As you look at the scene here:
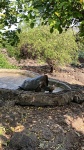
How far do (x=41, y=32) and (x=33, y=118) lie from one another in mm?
12764

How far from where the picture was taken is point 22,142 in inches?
261

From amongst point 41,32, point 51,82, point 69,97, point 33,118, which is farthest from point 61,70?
point 33,118

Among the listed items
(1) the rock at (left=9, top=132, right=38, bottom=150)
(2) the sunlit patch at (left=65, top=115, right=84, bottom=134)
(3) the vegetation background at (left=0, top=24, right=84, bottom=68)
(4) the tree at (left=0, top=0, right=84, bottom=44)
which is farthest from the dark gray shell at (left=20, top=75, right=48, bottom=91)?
(3) the vegetation background at (left=0, top=24, right=84, bottom=68)

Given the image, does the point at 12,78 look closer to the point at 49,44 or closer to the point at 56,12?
the point at 49,44

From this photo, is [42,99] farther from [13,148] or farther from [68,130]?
[13,148]

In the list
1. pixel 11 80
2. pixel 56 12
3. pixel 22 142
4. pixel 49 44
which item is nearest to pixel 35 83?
pixel 11 80

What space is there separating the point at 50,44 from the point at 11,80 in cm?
806

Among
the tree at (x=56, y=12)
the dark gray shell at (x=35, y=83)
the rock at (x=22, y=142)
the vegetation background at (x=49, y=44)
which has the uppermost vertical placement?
the tree at (x=56, y=12)

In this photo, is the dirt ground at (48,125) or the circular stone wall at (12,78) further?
the circular stone wall at (12,78)

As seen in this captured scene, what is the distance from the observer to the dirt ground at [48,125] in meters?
7.12

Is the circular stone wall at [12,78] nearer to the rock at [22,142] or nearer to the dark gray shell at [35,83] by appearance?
the dark gray shell at [35,83]

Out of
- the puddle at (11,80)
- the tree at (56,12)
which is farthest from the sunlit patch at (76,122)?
the tree at (56,12)

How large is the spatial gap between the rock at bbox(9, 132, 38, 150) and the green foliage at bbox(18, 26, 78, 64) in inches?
509

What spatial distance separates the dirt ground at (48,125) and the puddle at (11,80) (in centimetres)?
244
